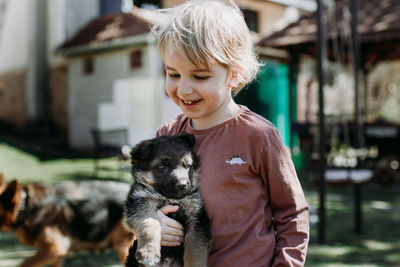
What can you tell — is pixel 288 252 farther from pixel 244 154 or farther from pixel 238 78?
pixel 238 78

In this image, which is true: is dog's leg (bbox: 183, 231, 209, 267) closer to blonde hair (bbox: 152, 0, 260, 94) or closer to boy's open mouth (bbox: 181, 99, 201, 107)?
boy's open mouth (bbox: 181, 99, 201, 107)

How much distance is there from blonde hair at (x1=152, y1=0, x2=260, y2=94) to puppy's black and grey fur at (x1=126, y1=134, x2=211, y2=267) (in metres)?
0.37

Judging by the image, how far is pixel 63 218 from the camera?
4699mm

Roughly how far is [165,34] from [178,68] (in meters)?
0.17

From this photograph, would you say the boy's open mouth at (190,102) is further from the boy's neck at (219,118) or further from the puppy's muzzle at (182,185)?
the puppy's muzzle at (182,185)

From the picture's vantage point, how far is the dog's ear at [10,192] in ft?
14.2

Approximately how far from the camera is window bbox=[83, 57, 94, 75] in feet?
62.3

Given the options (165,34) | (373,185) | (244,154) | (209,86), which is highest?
(165,34)

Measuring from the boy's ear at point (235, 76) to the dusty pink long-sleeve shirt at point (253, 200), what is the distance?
0.63 ft

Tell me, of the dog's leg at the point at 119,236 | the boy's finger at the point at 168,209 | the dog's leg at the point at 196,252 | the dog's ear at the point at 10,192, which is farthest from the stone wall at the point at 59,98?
the dog's leg at the point at 196,252

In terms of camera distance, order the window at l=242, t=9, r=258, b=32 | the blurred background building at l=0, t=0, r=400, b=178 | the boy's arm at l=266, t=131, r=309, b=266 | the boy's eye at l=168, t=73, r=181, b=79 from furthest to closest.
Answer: the window at l=242, t=9, r=258, b=32, the blurred background building at l=0, t=0, r=400, b=178, the boy's eye at l=168, t=73, r=181, b=79, the boy's arm at l=266, t=131, r=309, b=266

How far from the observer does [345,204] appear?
9539 millimetres

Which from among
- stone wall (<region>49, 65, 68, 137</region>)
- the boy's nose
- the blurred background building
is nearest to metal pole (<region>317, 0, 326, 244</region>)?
the boy's nose

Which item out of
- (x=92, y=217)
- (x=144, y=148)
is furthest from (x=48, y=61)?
(x=144, y=148)
